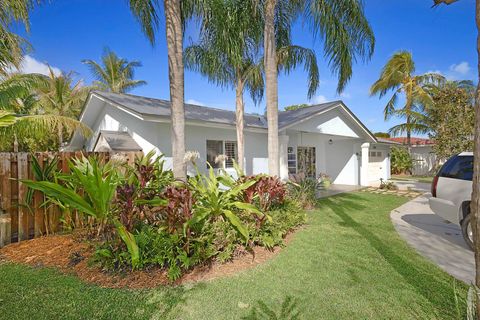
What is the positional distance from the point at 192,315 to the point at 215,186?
100 inches

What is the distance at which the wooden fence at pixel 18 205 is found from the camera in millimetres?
5211

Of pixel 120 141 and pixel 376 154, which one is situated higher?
pixel 120 141

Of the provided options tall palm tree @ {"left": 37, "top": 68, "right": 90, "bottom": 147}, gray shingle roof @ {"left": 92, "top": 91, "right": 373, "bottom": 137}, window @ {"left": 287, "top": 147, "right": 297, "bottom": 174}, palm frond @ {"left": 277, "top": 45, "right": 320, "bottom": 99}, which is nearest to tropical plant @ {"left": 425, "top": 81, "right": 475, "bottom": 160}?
gray shingle roof @ {"left": 92, "top": 91, "right": 373, "bottom": 137}

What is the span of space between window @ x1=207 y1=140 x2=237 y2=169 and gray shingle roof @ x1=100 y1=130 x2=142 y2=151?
2793mm

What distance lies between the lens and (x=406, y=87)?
19.6m

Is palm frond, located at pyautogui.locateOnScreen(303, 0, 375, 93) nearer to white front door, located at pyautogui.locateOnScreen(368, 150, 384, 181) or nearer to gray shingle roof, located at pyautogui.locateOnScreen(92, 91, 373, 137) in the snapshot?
gray shingle roof, located at pyautogui.locateOnScreen(92, 91, 373, 137)

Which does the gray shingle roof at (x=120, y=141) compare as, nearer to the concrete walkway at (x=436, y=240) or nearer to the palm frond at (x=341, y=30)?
the palm frond at (x=341, y=30)

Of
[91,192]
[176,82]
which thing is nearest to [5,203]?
[91,192]

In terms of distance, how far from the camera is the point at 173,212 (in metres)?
4.11

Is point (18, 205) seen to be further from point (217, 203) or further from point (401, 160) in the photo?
point (401, 160)

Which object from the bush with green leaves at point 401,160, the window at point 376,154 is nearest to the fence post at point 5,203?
the window at point 376,154

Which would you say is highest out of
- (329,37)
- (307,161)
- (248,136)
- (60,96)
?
(60,96)

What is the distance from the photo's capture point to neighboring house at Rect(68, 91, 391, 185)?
8.69m

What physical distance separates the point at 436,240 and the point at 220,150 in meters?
7.71
